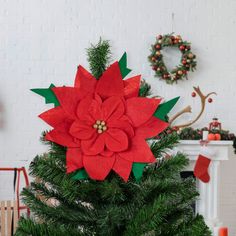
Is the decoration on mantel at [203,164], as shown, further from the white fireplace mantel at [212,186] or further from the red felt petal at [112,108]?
the red felt petal at [112,108]

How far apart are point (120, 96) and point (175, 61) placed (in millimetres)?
3438

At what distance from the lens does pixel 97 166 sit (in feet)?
1.67

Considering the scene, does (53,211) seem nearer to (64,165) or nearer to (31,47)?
(64,165)

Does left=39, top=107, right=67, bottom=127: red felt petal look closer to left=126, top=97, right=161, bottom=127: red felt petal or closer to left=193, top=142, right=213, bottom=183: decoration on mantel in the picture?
A: left=126, top=97, right=161, bottom=127: red felt petal

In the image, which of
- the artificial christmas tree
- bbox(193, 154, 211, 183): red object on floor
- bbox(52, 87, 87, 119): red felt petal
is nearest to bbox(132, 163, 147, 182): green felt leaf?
the artificial christmas tree

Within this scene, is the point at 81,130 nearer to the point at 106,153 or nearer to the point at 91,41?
the point at 106,153

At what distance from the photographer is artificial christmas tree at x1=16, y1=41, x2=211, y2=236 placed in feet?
1.69

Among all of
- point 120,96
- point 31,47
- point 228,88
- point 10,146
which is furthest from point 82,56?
point 120,96

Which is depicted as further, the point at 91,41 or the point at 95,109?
the point at 91,41

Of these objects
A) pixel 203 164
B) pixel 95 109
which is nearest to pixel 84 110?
pixel 95 109

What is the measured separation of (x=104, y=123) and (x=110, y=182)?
0.08 meters

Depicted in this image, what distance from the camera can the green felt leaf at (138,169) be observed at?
518 mm

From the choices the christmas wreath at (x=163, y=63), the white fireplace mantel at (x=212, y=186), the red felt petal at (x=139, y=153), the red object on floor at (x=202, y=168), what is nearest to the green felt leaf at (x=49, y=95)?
the red felt petal at (x=139, y=153)

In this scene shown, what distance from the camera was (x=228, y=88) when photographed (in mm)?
3992
